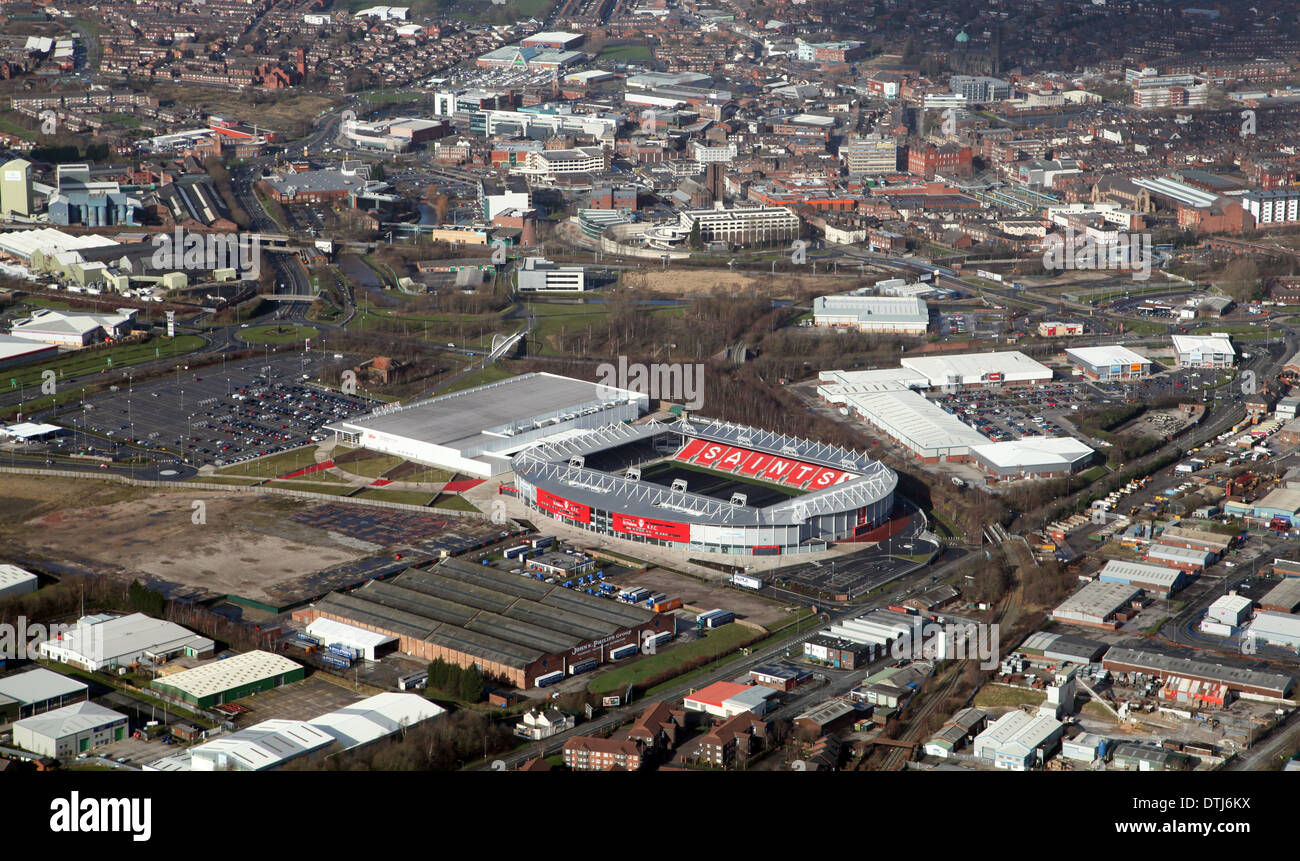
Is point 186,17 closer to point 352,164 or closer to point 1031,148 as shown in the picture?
point 352,164

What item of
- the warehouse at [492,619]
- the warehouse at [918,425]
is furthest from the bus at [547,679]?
the warehouse at [918,425]

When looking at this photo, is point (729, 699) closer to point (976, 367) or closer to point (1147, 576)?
point (1147, 576)

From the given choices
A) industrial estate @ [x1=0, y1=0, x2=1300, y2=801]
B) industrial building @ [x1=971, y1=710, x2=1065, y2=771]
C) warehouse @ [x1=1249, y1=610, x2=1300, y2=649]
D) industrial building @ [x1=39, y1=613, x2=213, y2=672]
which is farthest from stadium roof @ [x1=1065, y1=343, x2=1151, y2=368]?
industrial building @ [x1=39, y1=613, x2=213, y2=672]

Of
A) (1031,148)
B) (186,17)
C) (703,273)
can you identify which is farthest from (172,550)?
(186,17)

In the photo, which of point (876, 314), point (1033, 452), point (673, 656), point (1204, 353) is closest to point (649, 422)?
point (1033, 452)

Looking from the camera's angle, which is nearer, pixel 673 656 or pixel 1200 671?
pixel 1200 671

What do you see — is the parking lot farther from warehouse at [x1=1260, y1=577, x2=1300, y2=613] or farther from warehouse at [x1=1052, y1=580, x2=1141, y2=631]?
warehouse at [x1=1260, y1=577, x2=1300, y2=613]
